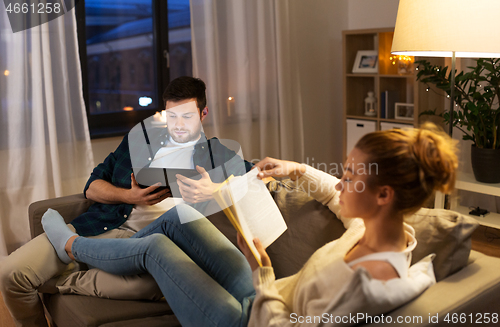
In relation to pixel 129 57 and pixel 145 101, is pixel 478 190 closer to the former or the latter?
pixel 145 101

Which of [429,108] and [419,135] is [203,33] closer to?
[429,108]

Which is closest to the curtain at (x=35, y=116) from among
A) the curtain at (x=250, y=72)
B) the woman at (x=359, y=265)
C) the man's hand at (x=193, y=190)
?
the curtain at (x=250, y=72)

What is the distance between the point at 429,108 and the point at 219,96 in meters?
1.52

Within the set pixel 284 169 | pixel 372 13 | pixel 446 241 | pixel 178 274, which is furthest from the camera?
pixel 372 13

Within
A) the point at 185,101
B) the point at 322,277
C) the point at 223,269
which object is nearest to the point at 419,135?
the point at 322,277

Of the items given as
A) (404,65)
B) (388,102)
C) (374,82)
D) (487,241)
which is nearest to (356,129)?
(388,102)

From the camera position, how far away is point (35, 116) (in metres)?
2.65

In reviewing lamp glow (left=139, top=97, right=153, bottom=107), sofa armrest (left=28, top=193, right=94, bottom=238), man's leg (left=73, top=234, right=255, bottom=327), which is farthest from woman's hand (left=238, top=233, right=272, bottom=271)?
A: lamp glow (left=139, top=97, right=153, bottom=107)

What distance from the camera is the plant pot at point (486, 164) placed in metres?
2.52

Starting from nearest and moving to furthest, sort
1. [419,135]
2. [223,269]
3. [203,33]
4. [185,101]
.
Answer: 1. [419,135]
2. [223,269]
3. [185,101]
4. [203,33]

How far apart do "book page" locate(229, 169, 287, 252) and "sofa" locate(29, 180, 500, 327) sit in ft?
0.60

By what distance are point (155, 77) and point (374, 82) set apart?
1826 millimetres

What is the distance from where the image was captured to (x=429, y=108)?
325 cm

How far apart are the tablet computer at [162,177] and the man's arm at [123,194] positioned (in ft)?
0.08
